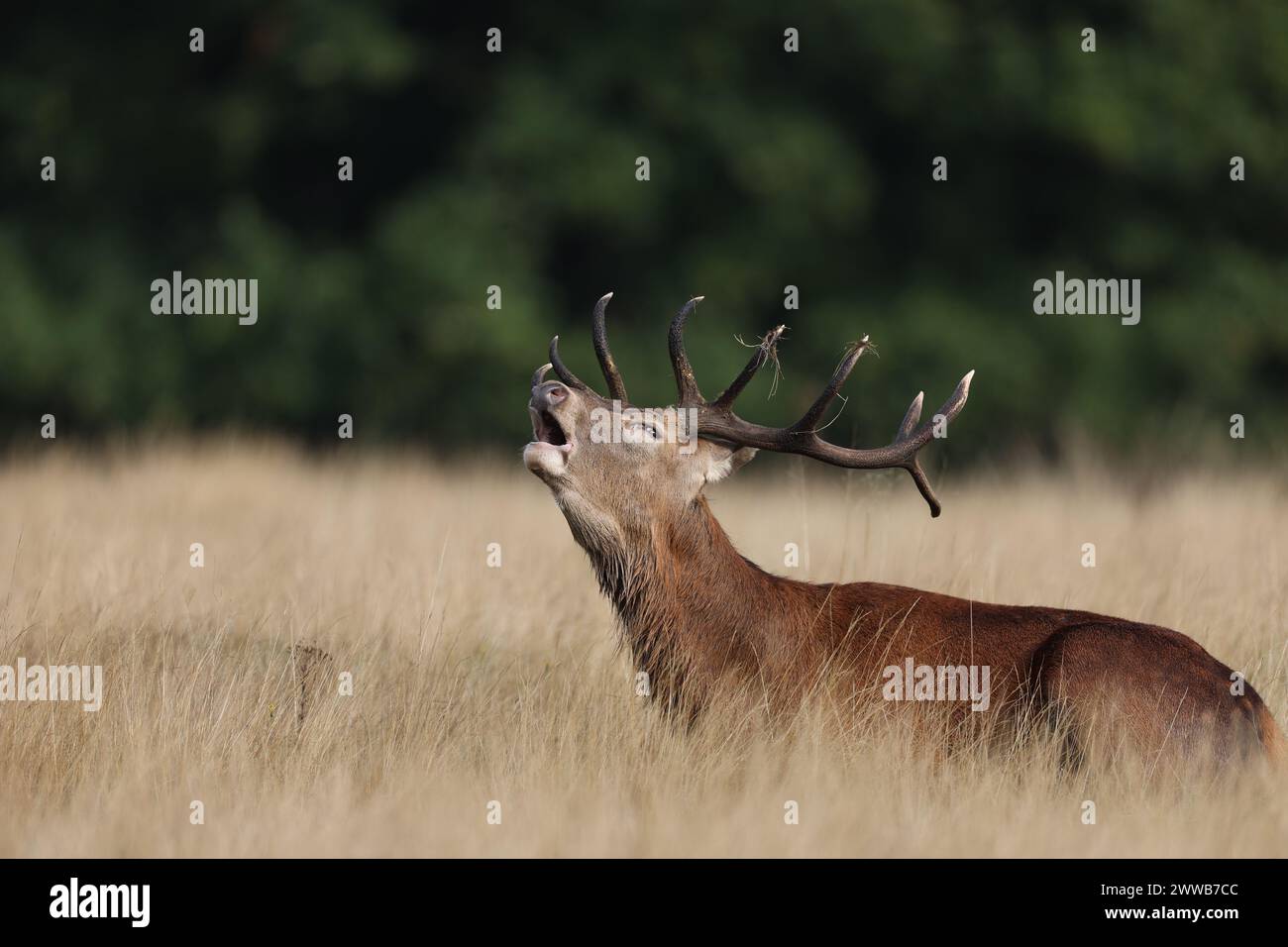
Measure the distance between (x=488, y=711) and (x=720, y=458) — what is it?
1.26 metres

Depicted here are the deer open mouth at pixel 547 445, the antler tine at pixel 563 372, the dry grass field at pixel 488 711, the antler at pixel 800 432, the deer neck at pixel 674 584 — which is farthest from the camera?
the antler tine at pixel 563 372

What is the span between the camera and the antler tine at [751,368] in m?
6.23

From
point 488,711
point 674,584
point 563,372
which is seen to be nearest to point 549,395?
point 563,372

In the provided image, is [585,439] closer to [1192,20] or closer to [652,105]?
[652,105]

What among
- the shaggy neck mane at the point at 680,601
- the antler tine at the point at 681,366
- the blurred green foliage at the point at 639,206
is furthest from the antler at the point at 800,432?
the blurred green foliage at the point at 639,206

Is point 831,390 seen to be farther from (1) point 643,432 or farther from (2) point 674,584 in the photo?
(2) point 674,584

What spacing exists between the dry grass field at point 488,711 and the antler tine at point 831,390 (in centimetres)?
110

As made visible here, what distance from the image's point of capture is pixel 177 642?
697 centimetres

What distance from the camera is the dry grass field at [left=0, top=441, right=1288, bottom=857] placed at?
5105 millimetres

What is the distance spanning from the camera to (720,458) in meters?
6.58

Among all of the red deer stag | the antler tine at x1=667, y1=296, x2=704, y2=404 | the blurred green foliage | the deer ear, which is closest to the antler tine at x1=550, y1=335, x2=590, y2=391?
the red deer stag

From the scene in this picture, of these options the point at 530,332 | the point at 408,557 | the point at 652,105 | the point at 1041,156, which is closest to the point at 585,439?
the point at 408,557

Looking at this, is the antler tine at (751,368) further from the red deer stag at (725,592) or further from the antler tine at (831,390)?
the antler tine at (831,390)

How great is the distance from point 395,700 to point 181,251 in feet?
42.5
